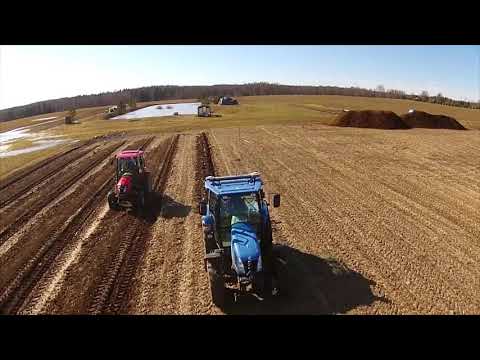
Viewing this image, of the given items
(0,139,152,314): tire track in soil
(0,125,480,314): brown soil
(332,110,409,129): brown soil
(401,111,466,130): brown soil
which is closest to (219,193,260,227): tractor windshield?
(0,125,480,314): brown soil

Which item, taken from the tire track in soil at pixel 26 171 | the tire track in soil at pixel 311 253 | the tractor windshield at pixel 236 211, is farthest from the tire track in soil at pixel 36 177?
the tractor windshield at pixel 236 211

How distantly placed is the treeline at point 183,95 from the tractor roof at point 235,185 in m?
67.9

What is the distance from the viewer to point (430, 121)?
4725cm

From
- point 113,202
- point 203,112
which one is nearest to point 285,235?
point 113,202

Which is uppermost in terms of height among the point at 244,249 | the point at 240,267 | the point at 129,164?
the point at 129,164

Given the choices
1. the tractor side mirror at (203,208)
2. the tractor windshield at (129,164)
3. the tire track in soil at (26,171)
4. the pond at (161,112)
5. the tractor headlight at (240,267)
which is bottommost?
the tire track in soil at (26,171)

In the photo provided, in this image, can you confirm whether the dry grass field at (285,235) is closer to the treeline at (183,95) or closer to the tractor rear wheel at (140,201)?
the tractor rear wheel at (140,201)

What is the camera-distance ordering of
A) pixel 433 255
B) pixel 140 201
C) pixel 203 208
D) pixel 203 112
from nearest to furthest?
pixel 203 208 → pixel 433 255 → pixel 140 201 → pixel 203 112

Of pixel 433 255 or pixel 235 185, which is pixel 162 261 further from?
pixel 433 255

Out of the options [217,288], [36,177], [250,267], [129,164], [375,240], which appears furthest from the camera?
[36,177]

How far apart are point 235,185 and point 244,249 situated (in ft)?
6.77

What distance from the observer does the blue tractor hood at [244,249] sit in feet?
30.1

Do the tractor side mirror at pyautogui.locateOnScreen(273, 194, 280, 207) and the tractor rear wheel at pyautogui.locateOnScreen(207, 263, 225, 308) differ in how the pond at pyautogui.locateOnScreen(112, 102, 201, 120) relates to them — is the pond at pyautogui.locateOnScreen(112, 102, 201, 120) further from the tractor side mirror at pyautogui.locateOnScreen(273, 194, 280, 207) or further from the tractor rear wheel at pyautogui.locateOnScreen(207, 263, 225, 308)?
the tractor rear wheel at pyautogui.locateOnScreen(207, 263, 225, 308)
